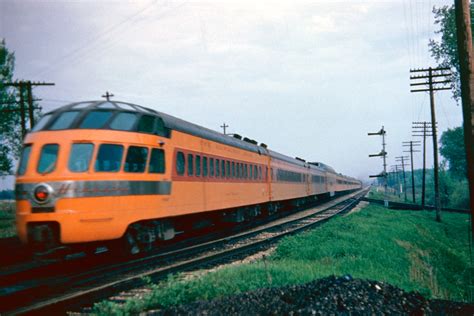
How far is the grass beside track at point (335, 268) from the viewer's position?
645 cm

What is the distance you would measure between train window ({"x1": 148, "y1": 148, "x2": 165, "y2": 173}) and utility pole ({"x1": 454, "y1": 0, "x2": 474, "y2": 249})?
7392 millimetres

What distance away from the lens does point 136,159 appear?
9.60m

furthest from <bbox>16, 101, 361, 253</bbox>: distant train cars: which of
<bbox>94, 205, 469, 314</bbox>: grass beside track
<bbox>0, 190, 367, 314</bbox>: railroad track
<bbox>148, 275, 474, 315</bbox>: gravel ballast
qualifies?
<bbox>148, 275, 474, 315</bbox>: gravel ballast

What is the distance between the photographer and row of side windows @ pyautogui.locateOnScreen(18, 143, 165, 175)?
8609 millimetres

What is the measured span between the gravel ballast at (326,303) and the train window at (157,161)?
485 centimetres

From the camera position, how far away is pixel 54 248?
8500mm

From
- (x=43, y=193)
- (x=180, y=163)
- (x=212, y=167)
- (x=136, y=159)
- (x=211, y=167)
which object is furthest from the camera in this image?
(x=212, y=167)

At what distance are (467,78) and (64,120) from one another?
31.3ft

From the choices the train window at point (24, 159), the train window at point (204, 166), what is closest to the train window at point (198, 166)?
the train window at point (204, 166)

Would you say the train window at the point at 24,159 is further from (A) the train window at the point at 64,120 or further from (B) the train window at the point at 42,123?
(A) the train window at the point at 64,120

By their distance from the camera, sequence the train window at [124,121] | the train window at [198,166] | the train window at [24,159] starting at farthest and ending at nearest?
the train window at [198,166]
the train window at [124,121]
the train window at [24,159]

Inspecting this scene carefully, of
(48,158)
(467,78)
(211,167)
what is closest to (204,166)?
(211,167)

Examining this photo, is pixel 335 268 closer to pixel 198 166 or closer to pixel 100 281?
pixel 100 281

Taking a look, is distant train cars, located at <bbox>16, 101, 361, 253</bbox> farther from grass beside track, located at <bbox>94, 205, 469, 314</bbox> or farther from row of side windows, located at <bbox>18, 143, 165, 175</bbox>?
grass beside track, located at <bbox>94, 205, 469, 314</bbox>
